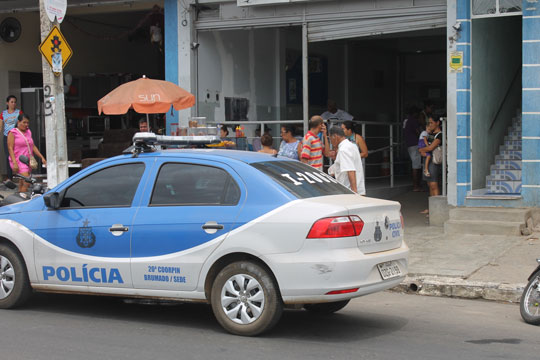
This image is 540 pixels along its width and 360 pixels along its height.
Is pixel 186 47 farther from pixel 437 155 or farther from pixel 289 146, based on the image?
pixel 437 155

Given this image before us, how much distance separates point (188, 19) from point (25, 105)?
248 inches

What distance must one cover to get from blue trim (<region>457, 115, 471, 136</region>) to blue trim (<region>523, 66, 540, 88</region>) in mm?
1026

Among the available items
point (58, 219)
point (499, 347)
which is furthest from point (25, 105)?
point (499, 347)

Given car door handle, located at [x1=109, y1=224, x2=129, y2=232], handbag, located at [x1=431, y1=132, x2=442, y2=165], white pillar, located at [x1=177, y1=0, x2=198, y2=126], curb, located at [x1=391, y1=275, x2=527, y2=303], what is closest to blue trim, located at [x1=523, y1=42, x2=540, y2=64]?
handbag, located at [x1=431, y1=132, x2=442, y2=165]

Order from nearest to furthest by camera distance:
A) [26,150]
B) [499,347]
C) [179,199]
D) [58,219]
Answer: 1. [499,347]
2. [179,199]
3. [58,219]
4. [26,150]

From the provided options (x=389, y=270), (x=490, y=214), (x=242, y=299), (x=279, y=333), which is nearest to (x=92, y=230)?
(x=242, y=299)

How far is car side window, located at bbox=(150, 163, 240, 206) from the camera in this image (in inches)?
253

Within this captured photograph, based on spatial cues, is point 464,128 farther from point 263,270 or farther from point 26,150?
point 26,150

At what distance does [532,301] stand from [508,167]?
576 centimetres

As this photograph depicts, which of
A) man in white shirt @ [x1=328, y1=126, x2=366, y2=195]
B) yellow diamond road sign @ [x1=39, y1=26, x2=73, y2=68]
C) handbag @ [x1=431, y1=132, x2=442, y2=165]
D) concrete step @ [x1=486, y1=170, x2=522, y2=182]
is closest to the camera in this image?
man in white shirt @ [x1=328, y1=126, x2=366, y2=195]

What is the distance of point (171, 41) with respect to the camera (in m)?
14.2

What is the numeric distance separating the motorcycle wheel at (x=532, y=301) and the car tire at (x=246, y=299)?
2473 millimetres

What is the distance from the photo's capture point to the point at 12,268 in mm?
7266

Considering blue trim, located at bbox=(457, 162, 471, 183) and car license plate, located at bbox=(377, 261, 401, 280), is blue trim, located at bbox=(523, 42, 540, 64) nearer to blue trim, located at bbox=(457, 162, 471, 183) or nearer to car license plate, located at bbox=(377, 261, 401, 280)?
blue trim, located at bbox=(457, 162, 471, 183)
